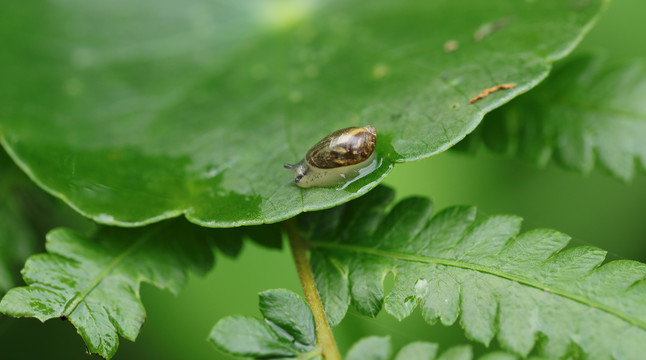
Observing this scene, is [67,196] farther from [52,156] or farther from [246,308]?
[246,308]

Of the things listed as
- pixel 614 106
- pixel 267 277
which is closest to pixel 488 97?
pixel 614 106

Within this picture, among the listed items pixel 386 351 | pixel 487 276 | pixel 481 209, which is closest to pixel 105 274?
pixel 386 351

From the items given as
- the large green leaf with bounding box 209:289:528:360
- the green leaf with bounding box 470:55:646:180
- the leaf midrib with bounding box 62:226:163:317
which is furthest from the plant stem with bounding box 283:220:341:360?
the green leaf with bounding box 470:55:646:180

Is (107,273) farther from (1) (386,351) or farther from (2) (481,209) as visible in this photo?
(2) (481,209)

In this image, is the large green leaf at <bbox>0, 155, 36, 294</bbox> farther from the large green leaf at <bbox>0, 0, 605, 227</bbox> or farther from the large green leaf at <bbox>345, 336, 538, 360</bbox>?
the large green leaf at <bbox>345, 336, 538, 360</bbox>

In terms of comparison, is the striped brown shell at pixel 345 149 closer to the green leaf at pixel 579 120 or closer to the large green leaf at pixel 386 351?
the large green leaf at pixel 386 351

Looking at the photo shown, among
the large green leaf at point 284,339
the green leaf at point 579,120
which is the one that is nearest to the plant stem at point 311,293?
the large green leaf at point 284,339
